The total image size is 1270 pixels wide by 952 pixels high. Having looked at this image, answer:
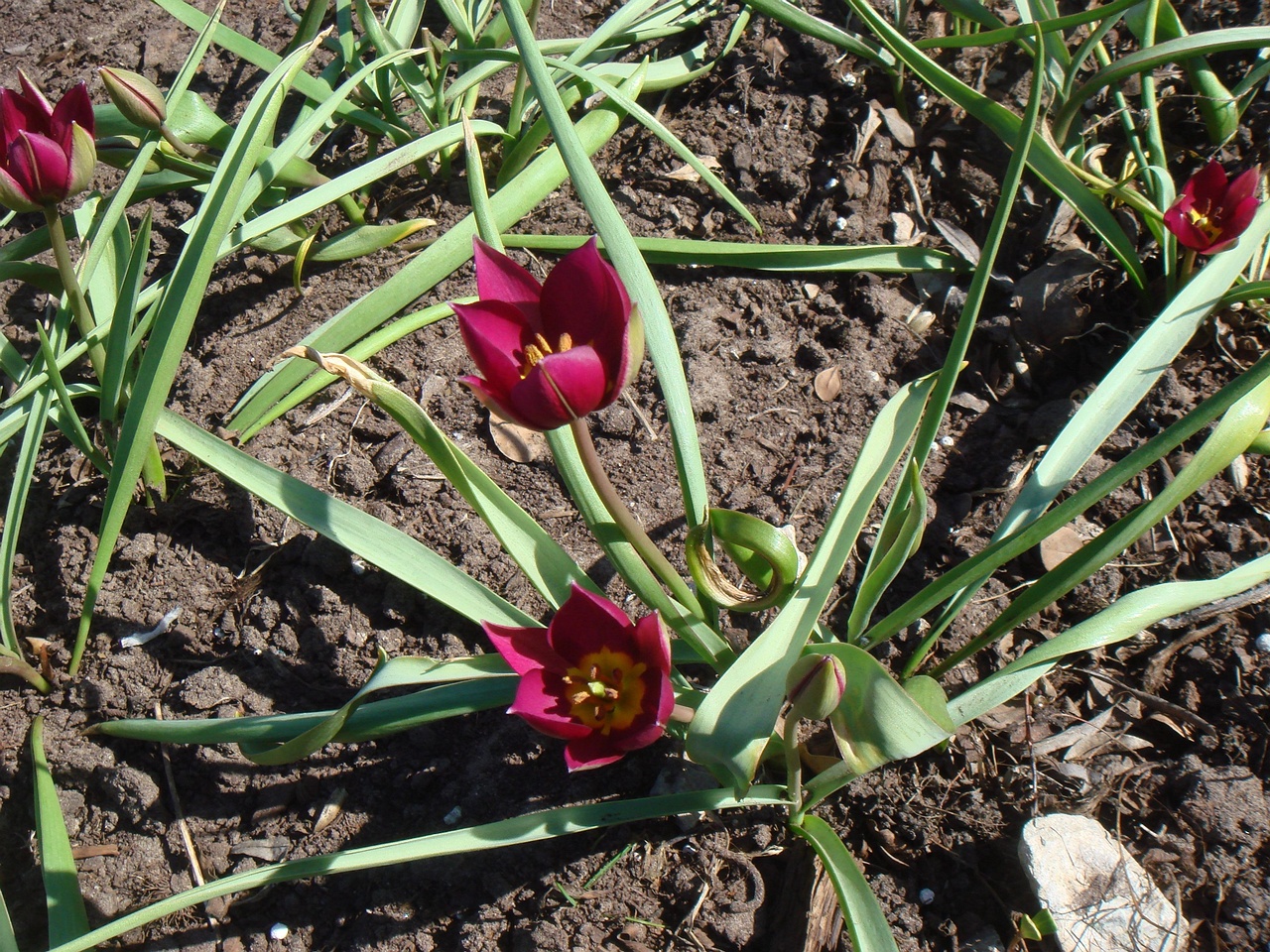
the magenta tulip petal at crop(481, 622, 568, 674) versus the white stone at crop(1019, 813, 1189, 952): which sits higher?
the magenta tulip petal at crop(481, 622, 568, 674)

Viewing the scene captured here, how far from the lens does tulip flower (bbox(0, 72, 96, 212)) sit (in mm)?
1374

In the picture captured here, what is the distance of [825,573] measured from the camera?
1.14 metres

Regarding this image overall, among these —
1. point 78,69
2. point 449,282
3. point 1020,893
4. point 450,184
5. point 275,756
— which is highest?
point 78,69

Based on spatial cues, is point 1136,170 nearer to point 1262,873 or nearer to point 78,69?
point 1262,873

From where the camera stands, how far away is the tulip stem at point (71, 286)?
4.81 ft

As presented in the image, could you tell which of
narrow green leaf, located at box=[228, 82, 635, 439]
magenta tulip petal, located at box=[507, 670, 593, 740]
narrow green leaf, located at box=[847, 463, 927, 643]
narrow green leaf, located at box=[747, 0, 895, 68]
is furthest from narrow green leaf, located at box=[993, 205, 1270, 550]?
narrow green leaf, located at box=[228, 82, 635, 439]

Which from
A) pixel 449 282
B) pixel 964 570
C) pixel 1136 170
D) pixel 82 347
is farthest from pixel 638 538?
pixel 1136 170

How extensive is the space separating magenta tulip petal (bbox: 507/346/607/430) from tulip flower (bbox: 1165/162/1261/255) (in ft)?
4.16

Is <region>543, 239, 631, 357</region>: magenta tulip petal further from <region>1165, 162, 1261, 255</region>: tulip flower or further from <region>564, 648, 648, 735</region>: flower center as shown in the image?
<region>1165, 162, 1261, 255</region>: tulip flower

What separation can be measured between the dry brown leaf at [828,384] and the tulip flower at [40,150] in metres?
1.39

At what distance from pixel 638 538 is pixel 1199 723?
102cm

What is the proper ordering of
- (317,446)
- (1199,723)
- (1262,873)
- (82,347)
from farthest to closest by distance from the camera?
(317,446) → (82,347) → (1199,723) → (1262,873)

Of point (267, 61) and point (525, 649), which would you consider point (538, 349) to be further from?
point (267, 61)

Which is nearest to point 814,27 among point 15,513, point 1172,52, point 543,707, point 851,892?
point 1172,52
